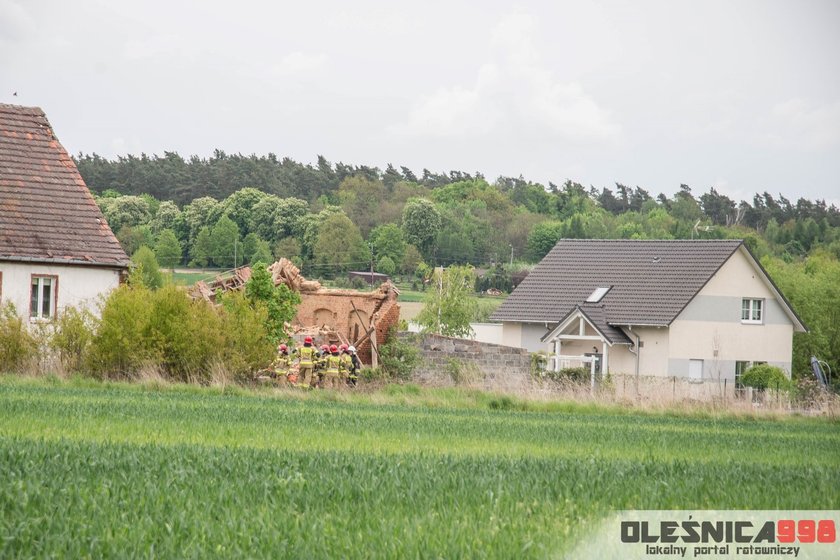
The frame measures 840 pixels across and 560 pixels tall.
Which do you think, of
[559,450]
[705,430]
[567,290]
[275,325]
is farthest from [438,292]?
[559,450]

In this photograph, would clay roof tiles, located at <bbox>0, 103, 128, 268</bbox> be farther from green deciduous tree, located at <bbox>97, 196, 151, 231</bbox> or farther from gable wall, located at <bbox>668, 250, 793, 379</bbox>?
green deciduous tree, located at <bbox>97, 196, 151, 231</bbox>

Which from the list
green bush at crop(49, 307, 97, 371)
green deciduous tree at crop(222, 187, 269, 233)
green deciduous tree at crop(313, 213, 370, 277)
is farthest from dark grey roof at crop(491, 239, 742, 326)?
green deciduous tree at crop(222, 187, 269, 233)

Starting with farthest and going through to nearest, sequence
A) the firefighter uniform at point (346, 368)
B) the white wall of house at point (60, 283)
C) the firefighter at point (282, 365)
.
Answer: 1. the white wall of house at point (60, 283)
2. the firefighter uniform at point (346, 368)
3. the firefighter at point (282, 365)

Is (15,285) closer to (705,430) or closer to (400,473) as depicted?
(705,430)

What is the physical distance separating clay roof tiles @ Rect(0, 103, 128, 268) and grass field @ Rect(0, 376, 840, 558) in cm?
1481

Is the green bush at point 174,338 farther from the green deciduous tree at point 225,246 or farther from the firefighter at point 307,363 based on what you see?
the green deciduous tree at point 225,246

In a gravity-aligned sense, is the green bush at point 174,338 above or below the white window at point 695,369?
above

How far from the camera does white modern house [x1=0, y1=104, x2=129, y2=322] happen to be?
38438 mm

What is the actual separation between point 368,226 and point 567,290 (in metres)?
69.5

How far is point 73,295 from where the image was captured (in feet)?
128

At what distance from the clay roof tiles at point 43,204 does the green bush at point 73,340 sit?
16.9 feet

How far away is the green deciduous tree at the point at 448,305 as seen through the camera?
7799 cm

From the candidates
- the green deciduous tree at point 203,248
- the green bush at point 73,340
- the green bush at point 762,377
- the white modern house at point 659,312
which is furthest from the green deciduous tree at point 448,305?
the green bush at point 73,340

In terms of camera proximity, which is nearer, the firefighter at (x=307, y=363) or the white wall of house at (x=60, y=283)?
the firefighter at (x=307, y=363)
